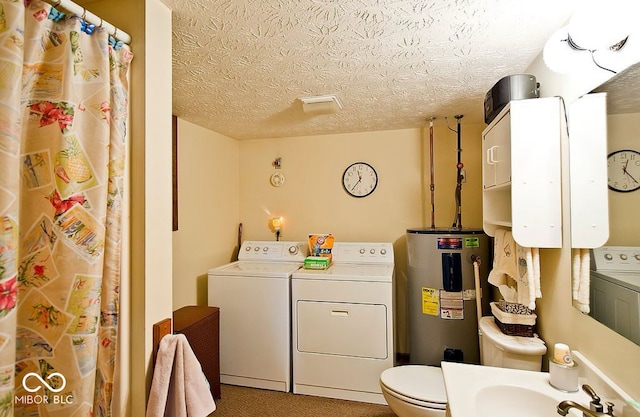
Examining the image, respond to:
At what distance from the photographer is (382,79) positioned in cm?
188

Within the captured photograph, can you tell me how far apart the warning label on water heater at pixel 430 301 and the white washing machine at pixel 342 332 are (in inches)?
11.0

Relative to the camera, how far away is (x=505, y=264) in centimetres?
165

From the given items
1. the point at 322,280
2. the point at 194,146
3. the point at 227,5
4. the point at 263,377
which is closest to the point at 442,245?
the point at 322,280

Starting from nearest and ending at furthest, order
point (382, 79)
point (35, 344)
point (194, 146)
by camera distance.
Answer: point (35, 344)
point (382, 79)
point (194, 146)

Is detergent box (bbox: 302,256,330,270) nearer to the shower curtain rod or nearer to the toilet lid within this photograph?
the toilet lid

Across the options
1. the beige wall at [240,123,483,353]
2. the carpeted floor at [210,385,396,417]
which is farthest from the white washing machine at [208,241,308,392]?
the beige wall at [240,123,483,353]

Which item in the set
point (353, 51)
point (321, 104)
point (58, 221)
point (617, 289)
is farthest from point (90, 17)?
point (617, 289)

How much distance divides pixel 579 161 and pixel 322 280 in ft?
5.73

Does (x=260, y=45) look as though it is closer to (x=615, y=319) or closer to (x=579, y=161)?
(x=579, y=161)

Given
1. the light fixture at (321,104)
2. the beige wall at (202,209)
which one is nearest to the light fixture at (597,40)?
the light fixture at (321,104)

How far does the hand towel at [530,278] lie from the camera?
4.49 feet

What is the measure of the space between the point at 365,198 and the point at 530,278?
1889 millimetres

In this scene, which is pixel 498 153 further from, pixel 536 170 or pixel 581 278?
pixel 581 278

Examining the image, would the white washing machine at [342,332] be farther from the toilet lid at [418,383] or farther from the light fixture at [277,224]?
the light fixture at [277,224]
